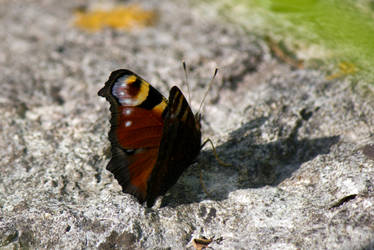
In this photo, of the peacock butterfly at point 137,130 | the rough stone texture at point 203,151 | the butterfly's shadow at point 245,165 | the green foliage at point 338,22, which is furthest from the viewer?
the butterfly's shadow at point 245,165

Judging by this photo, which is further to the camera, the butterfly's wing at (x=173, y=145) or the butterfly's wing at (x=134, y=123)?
the butterfly's wing at (x=134, y=123)

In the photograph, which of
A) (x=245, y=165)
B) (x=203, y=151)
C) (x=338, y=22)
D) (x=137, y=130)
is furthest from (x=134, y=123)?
(x=338, y=22)

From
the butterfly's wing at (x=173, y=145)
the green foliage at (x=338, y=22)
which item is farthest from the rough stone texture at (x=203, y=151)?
the green foliage at (x=338, y=22)

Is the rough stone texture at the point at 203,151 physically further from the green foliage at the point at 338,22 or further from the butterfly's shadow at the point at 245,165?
the green foliage at the point at 338,22

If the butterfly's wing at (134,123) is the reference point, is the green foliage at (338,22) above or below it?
above

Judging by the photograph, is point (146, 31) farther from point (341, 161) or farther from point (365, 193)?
point (365, 193)

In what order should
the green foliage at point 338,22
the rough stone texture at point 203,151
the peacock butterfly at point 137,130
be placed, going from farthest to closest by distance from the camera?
the peacock butterfly at point 137,130 → the rough stone texture at point 203,151 → the green foliage at point 338,22

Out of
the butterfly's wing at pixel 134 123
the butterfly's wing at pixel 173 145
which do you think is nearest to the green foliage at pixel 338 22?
the butterfly's wing at pixel 173 145

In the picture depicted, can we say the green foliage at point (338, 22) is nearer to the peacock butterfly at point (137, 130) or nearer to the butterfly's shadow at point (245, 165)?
the peacock butterfly at point (137, 130)
